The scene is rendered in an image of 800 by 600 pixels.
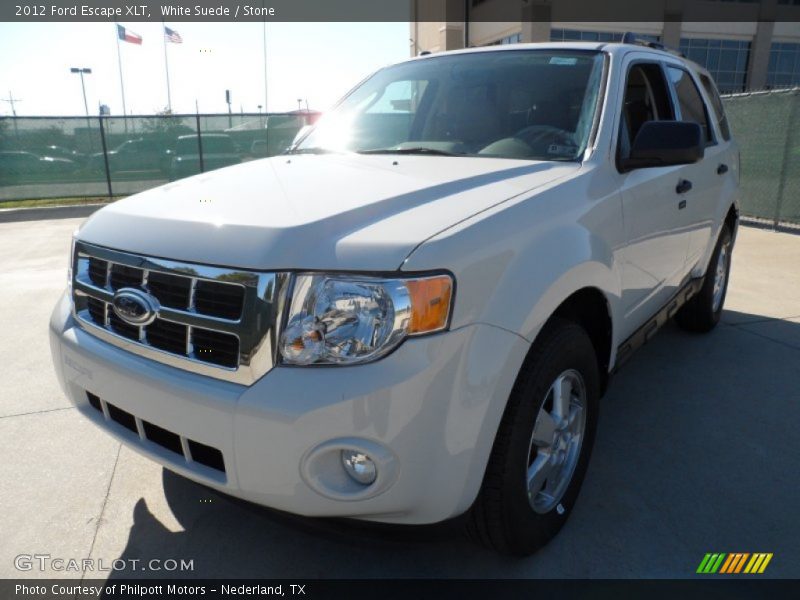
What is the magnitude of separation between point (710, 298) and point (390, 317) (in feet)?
11.8

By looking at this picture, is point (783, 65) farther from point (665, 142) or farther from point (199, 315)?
point (199, 315)

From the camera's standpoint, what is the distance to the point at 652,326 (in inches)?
128

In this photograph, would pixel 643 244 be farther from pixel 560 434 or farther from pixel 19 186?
pixel 19 186

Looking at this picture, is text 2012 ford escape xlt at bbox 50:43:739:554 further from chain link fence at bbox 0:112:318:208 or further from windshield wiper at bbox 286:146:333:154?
chain link fence at bbox 0:112:318:208

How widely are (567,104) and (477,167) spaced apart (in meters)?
0.64

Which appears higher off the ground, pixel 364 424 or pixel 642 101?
pixel 642 101

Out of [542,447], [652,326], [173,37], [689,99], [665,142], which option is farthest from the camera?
[173,37]

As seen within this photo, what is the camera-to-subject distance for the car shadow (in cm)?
Answer: 221

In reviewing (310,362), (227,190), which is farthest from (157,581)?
(227,190)

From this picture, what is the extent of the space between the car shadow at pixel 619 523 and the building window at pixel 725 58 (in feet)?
100

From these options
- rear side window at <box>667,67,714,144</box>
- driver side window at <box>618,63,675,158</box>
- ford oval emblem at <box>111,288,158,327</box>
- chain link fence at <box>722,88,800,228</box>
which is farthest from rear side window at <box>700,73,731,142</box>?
chain link fence at <box>722,88,800,228</box>

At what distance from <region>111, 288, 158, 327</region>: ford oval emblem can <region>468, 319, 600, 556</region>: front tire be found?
1.14m

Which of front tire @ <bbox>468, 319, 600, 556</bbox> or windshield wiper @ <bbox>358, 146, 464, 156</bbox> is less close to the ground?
windshield wiper @ <bbox>358, 146, 464, 156</bbox>

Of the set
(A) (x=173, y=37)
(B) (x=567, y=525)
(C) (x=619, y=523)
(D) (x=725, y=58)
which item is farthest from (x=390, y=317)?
(D) (x=725, y=58)
